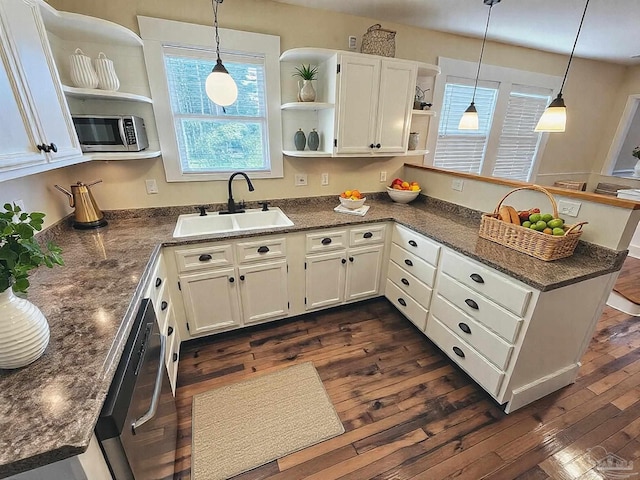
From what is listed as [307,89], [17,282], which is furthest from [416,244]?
[17,282]

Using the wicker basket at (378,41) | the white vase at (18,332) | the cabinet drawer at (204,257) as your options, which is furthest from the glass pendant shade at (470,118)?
the white vase at (18,332)

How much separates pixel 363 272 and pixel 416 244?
54 cm

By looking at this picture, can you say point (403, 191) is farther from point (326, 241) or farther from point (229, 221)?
point (229, 221)

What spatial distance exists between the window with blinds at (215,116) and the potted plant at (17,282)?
165 centimetres

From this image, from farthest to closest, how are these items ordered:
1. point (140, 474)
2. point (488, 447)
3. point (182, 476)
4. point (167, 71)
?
1. point (167, 71)
2. point (488, 447)
3. point (182, 476)
4. point (140, 474)

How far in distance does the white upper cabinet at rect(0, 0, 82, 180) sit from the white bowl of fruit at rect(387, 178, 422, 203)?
244cm

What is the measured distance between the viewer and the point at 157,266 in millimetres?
1629

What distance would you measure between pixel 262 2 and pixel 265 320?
244cm

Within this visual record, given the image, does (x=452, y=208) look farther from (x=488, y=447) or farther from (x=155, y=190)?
(x=155, y=190)

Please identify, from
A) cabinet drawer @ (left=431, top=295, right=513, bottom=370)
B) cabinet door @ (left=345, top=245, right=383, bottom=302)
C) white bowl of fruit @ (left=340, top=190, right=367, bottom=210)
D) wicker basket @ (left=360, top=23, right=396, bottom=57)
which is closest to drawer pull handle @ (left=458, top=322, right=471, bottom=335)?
cabinet drawer @ (left=431, top=295, right=513, bottom=370)

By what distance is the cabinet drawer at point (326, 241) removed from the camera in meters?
2.17

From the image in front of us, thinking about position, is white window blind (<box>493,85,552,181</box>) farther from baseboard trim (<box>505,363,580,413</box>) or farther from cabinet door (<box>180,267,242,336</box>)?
cabinet door (<box>180,267,242,336</box>)

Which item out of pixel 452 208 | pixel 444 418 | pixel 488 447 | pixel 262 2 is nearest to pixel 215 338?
pixel 444 418

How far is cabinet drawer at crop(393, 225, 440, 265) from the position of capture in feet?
6.57
